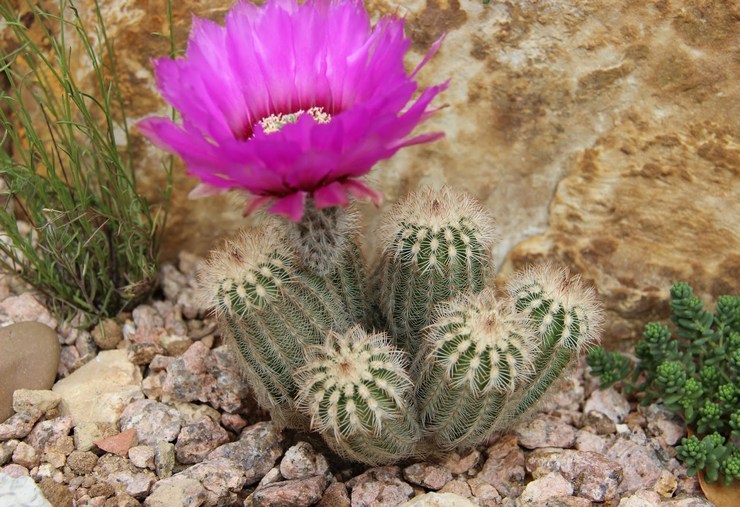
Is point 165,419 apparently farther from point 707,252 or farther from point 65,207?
point 707,252

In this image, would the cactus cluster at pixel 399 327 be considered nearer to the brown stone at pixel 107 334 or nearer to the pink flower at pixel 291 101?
the pink flower at pixel 291 101

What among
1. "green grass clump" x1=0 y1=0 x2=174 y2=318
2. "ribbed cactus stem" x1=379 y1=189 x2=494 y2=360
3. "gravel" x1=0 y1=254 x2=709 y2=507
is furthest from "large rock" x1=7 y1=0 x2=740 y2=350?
"ribbed cactus stem" x1=379 y1=189 x2=494 y2=360

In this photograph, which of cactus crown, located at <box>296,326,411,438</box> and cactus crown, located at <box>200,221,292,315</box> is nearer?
cactus crown, located at <box>296,326,411,438</box>

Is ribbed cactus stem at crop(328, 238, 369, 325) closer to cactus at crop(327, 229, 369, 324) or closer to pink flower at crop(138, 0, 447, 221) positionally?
cactus at crop(327, 229, 369, 324)

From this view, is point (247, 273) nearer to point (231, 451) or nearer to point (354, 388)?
point (354, 388)

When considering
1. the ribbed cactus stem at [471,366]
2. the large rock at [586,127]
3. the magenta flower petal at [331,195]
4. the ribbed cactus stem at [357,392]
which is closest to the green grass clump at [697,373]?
the large rock at [586,127]

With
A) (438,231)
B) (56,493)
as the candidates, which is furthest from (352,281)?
(56,493)
